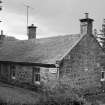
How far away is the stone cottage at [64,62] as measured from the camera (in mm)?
18609

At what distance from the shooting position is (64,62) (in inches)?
727

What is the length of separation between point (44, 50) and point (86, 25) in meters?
5.44

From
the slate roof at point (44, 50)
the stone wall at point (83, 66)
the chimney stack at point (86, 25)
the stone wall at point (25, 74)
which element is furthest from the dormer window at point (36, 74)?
the chimney stack at point (86, 25)

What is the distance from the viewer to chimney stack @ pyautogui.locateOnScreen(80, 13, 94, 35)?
20.8m

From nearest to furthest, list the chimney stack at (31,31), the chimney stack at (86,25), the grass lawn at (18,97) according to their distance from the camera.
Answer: the grass lawn at (18,97) < the chimney stack at (86,25) < the chimney stack at (31,31)

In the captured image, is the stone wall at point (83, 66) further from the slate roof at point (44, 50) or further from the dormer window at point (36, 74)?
the dormer window at point (36, 74)

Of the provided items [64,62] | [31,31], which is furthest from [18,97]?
[31,31]

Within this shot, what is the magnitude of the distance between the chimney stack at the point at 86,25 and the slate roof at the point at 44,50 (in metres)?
0.79

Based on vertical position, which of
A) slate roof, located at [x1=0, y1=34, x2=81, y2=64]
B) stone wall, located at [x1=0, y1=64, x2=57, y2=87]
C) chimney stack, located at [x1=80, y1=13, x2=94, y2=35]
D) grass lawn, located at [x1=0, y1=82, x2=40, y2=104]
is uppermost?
chimney stack, located at [x1=80, y1=13, x2=94, y2=35]

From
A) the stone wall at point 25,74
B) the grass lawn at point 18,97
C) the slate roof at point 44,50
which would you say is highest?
the slate roof at point 44,50

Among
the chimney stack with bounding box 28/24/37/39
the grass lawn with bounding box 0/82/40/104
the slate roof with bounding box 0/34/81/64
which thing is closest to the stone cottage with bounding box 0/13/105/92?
the slate roof with bounding box 0/34/81/64

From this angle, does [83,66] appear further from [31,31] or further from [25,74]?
[31,31]

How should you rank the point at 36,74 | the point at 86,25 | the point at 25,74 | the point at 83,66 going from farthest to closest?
the point at 25,74
the point at 86,25
the point at 36,74
the point at 83,66

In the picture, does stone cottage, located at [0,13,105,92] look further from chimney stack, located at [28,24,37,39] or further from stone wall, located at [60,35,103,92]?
chimney stack, located at [28,24,37,39]
